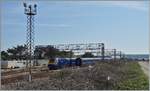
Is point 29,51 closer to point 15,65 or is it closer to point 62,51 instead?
point 15,65

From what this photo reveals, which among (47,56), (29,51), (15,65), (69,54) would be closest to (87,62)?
(69,54)

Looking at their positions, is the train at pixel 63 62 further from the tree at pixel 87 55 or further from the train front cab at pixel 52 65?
the tree at pixel 87 55

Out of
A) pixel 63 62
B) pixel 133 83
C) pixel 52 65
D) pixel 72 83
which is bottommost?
pixel 52 65

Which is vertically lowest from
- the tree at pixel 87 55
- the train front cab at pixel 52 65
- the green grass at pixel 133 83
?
the train front cab at pixel 52 65

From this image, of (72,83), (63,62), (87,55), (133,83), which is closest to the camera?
(72,83)

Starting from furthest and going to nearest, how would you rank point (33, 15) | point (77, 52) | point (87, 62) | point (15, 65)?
point (77, 52) → point (87, 62) → point (15, 65) → point (33, 15)

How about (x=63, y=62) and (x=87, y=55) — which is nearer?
(x=63, y=62)

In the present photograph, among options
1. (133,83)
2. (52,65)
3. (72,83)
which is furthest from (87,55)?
(72,83)

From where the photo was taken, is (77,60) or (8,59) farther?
(77,60)

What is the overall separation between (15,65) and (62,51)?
11234 mm

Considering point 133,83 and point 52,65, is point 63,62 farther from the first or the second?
point 133,83

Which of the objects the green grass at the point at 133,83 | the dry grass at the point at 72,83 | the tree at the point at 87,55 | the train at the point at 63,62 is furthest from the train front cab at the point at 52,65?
the tree at the point at 87,55

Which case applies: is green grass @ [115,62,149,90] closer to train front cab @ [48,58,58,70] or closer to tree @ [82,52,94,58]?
train front cab @ [48,58,58,70]

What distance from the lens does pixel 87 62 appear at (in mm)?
51219
